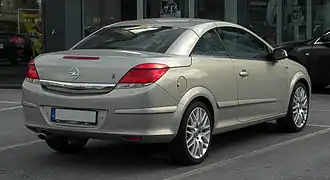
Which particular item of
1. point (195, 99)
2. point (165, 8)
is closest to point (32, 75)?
point (195, 99)

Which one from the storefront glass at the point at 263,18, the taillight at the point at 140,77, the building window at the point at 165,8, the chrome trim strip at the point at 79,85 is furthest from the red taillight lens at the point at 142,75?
the storefront glass at the point at 263,18

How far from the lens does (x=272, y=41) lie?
17.3 metres

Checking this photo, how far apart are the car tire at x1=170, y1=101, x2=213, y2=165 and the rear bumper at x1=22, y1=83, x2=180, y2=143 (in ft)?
0.49

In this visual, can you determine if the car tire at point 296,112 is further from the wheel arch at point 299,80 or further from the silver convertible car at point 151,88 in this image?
the silver convertible car at point 151,88

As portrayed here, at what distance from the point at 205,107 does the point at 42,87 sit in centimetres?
169

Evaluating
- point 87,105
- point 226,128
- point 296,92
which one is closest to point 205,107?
point 226,128

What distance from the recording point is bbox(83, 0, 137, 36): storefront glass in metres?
16.4

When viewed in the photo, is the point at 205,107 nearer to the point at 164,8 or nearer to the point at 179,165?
the point at 179,165

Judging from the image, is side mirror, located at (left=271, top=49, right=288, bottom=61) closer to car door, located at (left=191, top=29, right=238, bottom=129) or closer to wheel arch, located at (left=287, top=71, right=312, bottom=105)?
wheel arch, located at (left=287, top=71, right=312, bottom=105)

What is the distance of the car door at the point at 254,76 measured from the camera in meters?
Answer: 7.08

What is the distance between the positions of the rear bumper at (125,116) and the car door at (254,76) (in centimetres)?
Result: 139

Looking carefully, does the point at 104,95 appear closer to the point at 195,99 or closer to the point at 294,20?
the point at 195,99

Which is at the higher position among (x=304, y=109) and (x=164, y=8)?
(x=164, y=8)

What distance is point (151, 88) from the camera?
578 centimetres
